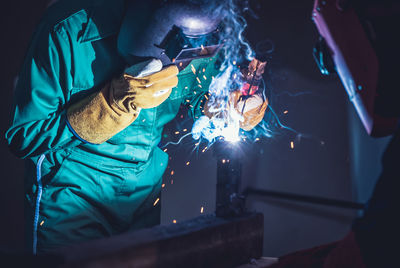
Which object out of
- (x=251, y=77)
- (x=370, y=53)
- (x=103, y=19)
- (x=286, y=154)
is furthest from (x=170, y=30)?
(x=286, y=154)

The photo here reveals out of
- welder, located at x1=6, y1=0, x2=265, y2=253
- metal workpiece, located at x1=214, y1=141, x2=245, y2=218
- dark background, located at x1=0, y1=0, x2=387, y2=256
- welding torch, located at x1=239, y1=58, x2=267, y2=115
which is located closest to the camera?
metal workpiece, located at x1=214, y1=141, x2=245, y2=218

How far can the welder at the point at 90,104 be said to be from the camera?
1.45m

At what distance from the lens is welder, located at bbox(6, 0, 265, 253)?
4.77 feet

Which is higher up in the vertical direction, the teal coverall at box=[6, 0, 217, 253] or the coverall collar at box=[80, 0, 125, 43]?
the coverall collar at box=[80, 0, 125, 43]

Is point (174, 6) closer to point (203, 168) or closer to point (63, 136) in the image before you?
point (63, 136)

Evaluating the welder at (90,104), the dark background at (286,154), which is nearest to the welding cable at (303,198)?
the dark background at (286,154)

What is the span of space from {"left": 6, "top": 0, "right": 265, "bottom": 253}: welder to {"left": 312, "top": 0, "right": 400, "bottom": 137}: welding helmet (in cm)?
59

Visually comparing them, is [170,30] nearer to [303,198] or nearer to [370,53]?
[370,53]

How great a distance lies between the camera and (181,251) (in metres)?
1.13

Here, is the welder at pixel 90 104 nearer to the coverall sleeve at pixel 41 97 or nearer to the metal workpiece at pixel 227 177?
the coverall sleeve at pixel 41 97

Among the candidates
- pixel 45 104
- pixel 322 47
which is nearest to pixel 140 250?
pixel 45 104

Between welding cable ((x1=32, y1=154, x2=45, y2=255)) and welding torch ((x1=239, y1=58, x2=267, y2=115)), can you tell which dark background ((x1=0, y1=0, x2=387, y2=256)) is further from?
welding cable ((x1=32, y1=154, x2=45, y2=255))

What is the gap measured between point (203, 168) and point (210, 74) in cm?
102

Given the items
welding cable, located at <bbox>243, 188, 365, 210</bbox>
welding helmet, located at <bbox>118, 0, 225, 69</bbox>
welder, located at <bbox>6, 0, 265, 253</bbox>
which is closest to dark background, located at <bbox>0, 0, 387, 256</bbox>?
welding cable, located at <bbox>243, 188, 365, 210</bbox>
